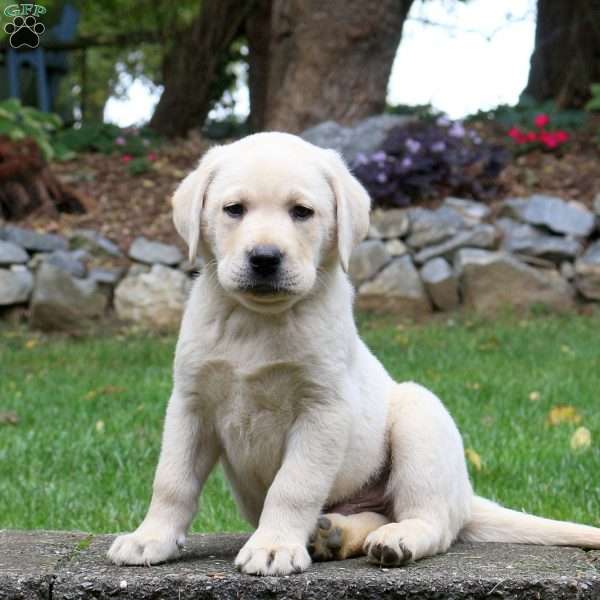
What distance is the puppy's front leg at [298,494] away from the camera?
9.14 feet

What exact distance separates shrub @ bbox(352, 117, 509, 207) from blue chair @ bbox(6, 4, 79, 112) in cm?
674

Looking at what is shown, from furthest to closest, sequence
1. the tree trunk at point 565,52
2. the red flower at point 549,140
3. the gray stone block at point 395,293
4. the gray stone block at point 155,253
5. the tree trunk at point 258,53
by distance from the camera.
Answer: the tree trunk at point 258,53 → the tree trunk at point 565,52 → the red flower at point 549,140 → the gray stone block at point 155,253 → the gray stone block at point 395,293

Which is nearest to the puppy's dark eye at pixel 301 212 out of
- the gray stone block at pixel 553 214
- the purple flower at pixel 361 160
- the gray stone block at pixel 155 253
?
the gray stone block at pixel 155 253

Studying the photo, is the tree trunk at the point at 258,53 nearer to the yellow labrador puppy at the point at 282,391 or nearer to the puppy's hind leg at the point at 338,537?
the yellow labrador puppy at the point at 282,391

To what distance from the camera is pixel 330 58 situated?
11523 mm

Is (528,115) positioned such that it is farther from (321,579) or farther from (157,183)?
(321,579)

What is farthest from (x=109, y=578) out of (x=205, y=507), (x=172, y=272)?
(x=172, y=272)

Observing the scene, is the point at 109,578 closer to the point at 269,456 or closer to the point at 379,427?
the point at 269,456

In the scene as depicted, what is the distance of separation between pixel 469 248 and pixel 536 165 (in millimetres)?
2104

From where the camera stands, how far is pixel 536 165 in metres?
11.9

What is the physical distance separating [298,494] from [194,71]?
→ 12.3m

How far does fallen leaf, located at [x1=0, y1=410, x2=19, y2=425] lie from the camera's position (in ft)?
21.0

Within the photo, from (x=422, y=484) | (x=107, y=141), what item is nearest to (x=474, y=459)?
(x=422, y=484)

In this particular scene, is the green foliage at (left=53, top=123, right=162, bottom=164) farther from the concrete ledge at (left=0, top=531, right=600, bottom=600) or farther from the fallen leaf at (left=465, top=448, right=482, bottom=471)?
the concrete ledge at (left=0, top=531, right=600, bottom=600)
